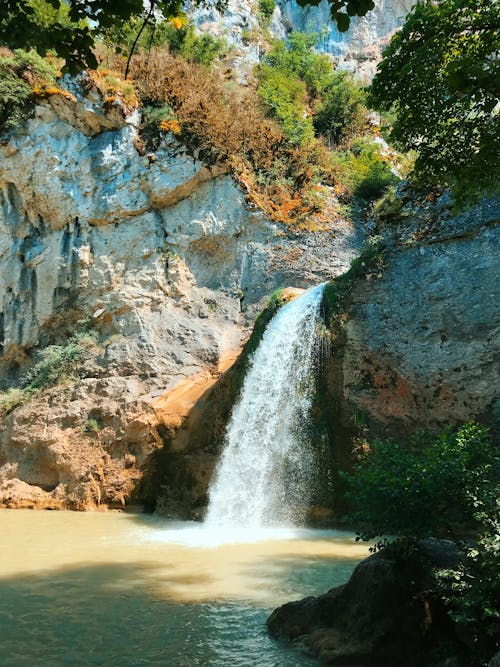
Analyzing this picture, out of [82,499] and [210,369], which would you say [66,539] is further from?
[210,369]

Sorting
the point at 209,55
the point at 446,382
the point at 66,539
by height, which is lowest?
the point at 66,539

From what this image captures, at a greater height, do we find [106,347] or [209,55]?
[209,55]

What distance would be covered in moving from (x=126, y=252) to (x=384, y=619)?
1371cm

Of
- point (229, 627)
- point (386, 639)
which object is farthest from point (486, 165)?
point (229, 627)

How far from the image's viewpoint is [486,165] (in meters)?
5.96

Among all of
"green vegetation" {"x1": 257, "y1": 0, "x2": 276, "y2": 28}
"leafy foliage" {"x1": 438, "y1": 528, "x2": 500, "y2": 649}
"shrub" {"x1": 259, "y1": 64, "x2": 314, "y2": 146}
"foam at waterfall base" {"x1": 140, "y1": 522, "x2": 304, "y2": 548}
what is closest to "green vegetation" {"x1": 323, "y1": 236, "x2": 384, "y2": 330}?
"foam at waterfall base" {"x1": 140, "y1": 522, "x2": 304, "y2": 548}

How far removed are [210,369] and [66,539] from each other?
21.4 feet

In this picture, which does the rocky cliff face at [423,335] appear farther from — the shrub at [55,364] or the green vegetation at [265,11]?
the green vegetation at [265,11]

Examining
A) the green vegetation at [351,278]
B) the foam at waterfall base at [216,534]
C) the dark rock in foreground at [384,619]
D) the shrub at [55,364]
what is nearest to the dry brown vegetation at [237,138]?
the green vegetation at [351,278]

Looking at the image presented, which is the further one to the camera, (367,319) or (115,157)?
(115,157)

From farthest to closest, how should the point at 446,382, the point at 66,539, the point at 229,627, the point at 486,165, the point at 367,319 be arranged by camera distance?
the point at 367,319, the point at 446,382, the point at 66,539, the point at 486,165, the point at 229,627

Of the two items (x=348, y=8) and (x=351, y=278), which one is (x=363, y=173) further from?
(x=348, y=8)

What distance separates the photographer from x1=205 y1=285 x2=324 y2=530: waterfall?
425 inches

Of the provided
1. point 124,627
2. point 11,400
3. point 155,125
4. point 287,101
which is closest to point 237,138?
point 155,125
